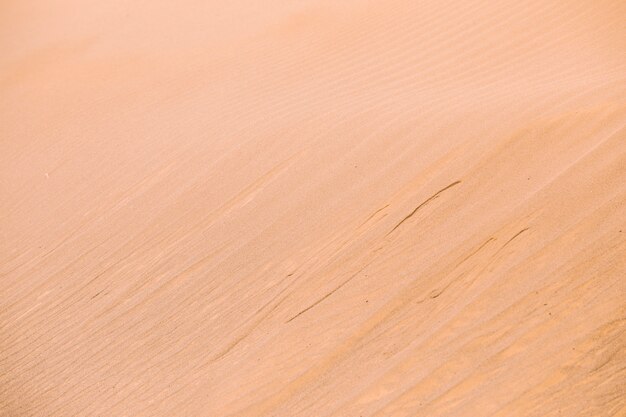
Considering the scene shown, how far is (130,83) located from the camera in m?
7.75

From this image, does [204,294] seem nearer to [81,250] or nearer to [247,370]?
[247,370]

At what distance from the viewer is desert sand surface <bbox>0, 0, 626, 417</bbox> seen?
11.4 ft

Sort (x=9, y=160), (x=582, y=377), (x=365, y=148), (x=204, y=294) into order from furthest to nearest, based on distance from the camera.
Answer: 1. (x=9, y=160)
2. (x=365, y=148)
3. (x=204, y=294)
4. (x=582, y=377)

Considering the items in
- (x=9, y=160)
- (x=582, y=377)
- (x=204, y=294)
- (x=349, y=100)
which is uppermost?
(x=9, y=160)

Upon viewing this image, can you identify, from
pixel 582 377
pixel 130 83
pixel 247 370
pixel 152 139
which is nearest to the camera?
pixel 582 377

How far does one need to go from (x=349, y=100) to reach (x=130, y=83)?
9.33 feet

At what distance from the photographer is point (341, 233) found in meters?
4.44

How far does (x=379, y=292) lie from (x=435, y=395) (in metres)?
0.76

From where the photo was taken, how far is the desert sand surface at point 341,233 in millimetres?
3482

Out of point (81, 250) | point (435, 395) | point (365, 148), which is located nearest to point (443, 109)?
point (365, 148)

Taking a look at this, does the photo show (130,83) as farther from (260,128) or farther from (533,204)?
(533,204)

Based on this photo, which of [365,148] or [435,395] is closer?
[435,395]

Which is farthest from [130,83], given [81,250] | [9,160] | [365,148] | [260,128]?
[365,148]

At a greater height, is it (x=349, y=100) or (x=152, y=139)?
(x=152, y=139)
